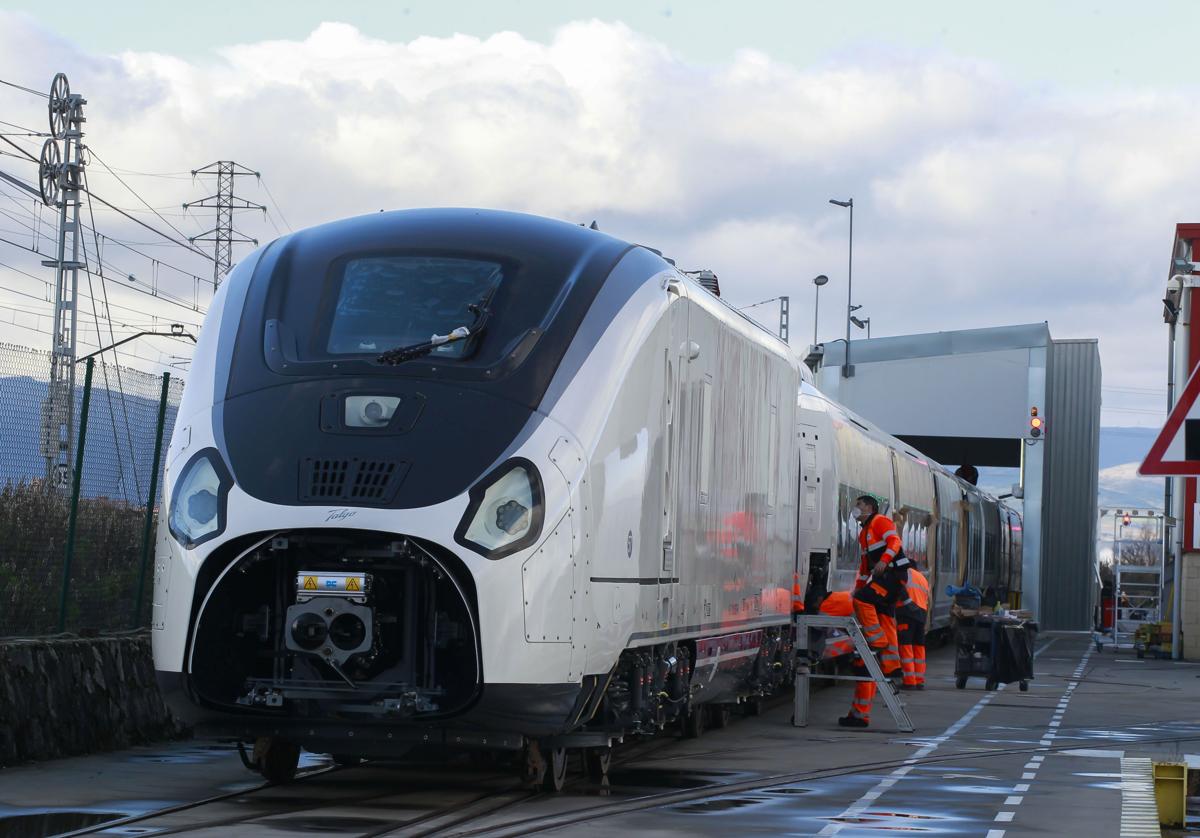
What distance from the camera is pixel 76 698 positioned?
1328 cm

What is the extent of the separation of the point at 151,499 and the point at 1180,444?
877cm

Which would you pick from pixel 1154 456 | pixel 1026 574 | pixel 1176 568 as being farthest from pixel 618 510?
pixel 1026 574

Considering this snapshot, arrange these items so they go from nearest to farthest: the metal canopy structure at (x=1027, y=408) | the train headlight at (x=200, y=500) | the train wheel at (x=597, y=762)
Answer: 1. the train headlight at (x=200, y=500)
2. the train wheel at (x=597, y=762)
3. the metal canopy structure at (x=1027, y=408)

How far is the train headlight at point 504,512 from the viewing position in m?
9.70

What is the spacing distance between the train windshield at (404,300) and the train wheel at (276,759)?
7.76 ft

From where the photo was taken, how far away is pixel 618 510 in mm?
10727

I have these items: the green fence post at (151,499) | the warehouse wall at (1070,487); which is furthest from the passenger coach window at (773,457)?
Answer: the warehouse wall at (1070,487)

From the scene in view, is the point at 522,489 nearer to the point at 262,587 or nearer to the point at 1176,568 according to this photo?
the point at 262,587

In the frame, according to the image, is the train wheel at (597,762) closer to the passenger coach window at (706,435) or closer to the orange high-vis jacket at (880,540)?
the passenger coach window at (706,435)

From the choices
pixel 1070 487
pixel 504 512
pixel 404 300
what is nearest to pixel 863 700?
pixel 404 300

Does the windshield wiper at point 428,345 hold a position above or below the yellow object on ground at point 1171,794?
above

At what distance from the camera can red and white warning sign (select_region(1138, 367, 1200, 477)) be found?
405 inches

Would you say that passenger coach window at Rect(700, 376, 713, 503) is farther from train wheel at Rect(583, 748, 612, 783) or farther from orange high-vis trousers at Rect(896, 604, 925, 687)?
orange high-vis trousers at Rect(896, 604, 925, 687)

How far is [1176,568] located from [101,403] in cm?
2329
